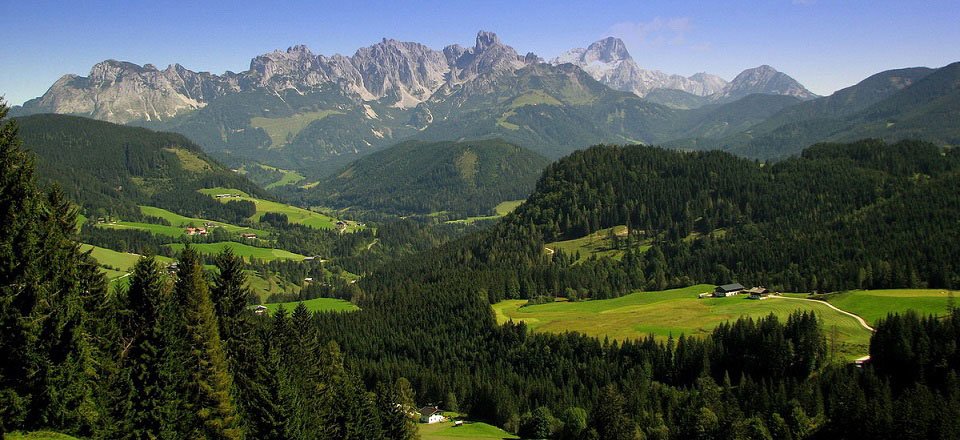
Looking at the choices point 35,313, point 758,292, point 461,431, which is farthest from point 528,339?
point 35,313

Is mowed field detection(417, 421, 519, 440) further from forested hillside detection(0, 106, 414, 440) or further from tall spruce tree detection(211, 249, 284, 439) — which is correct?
tall spruce tree detection(211, 249, 284, 439)

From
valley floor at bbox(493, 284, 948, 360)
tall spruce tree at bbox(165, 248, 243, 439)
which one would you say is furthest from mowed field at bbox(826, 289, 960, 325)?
tall spruce tree at bbox(165, 248, 243, 439)

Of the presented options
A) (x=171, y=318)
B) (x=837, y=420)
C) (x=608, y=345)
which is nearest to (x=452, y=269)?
(x=608, y=345)

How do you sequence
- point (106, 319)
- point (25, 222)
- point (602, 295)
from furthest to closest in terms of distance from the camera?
point (602, 295) < point (106, 319) < point (25, 222)

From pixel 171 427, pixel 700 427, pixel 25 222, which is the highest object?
pixel 25 222

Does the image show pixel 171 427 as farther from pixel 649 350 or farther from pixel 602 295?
pixel 602 295

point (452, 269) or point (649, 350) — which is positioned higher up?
point (452, 269)

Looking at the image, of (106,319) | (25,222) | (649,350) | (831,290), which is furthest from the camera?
(831,290)

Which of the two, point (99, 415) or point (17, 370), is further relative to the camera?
point (99, 415)
